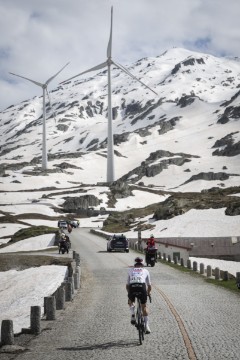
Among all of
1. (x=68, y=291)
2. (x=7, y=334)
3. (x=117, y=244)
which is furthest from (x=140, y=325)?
(x=117, y=244)

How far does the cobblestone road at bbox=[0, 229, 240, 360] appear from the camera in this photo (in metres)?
11.1

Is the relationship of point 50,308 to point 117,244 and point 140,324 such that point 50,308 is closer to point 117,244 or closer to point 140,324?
point 140,324

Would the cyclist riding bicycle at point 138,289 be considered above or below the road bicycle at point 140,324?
above

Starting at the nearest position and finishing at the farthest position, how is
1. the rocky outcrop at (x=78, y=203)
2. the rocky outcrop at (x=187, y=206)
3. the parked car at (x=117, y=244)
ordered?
the parked car at (x=117, y=244)
the rocky outcrop at (x=187, y=206)
the rocky outcrop at (x=78, y=203)

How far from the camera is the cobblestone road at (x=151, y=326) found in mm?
11109

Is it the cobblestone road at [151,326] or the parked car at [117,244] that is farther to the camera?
the parked car at [117,244]

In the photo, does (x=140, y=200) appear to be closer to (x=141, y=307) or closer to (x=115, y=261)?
(x=115, y=261)

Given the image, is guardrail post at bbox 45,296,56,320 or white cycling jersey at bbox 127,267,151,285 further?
guardrail post at bbox 45,296,56,320

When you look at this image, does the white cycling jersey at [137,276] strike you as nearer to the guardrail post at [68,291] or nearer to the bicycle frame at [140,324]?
the bicycle frame at [140,324]

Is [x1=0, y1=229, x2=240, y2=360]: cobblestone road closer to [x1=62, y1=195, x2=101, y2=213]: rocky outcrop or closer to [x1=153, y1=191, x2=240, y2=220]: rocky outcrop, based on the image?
[x1=153, y1=191, x2=240, y2=220]: rocky outcrop

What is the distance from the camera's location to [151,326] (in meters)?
14.3

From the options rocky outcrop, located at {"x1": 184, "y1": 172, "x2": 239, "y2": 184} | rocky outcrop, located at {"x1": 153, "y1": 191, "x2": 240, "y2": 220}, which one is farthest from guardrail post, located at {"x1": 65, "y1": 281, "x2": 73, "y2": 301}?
rocky outcrop, located at {"x1": 184, "y1": 172, "x2": 239, "y2": 184}

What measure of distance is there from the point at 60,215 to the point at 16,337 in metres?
116

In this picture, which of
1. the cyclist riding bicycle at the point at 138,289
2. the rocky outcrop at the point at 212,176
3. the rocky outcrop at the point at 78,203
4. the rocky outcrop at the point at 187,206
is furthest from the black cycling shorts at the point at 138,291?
the rocky outcrop at the point at 212,176
